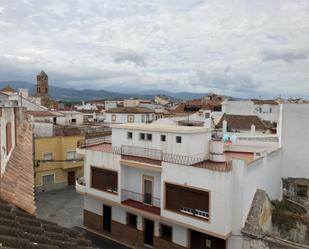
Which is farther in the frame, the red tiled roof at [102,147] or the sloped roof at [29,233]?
the red tiled roof at [102,147]

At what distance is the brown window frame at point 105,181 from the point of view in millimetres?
23547

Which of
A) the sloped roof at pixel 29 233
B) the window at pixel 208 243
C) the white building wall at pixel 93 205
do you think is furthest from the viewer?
the white building wall at pixel 93 205

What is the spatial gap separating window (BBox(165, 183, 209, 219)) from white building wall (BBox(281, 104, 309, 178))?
10.5 metres

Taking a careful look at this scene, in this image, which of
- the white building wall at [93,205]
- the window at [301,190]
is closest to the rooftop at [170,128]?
the white building wall at [93,205]

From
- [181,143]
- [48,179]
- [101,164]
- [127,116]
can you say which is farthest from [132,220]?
[127,116]

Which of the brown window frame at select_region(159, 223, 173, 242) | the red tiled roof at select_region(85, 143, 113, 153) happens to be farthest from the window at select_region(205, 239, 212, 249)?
the red tiled roof at select_region(85, 143, 113, 153)

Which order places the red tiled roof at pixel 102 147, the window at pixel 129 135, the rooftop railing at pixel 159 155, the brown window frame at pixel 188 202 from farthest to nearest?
the red tiled roof at pixel 102 147 → the window at pixel 129 135 → the rooftop railing at pixel 159 155 → the brown window frame at pixel 188 202

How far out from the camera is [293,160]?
2495 centimetres

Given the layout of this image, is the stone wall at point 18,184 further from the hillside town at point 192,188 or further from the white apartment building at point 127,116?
the white apartment building at point 127,116

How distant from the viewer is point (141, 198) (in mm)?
22703

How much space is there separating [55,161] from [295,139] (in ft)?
84.4

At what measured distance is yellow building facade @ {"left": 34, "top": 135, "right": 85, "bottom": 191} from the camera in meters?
34.3

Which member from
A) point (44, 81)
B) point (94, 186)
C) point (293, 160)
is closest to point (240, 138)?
point (293, 160)

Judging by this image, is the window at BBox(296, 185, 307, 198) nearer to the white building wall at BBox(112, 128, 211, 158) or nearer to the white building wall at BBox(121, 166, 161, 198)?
the white building wall at BBox(112, 128, 211, 158)
